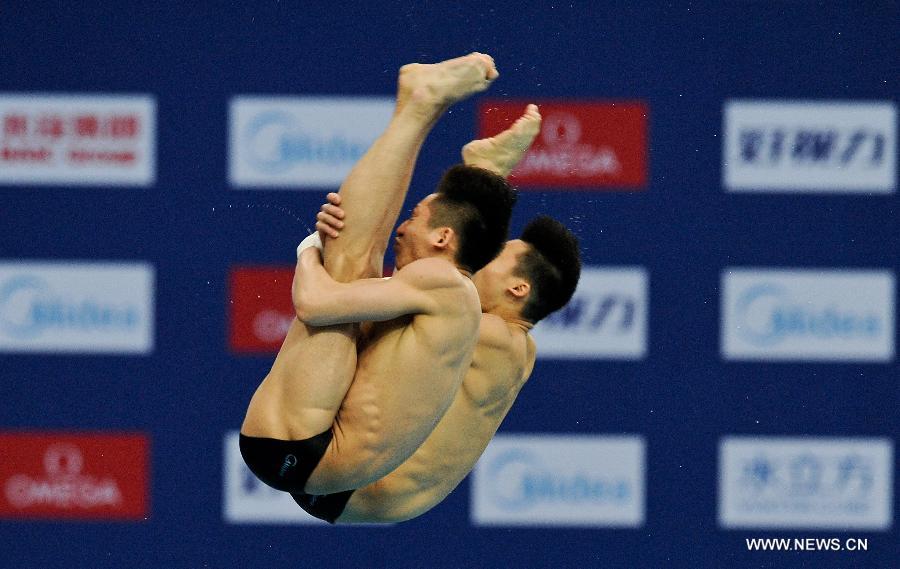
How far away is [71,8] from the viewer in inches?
227

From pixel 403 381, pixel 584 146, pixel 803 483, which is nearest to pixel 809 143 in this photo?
pixel 584 146

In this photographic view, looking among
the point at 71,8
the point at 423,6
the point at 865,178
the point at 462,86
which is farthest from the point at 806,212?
the point at 71,8

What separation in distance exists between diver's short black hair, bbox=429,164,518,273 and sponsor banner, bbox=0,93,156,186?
105 inches

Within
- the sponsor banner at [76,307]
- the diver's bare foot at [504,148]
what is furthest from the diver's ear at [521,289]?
the sponsor banner at [76,307]

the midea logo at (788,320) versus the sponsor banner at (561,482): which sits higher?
the midea logo at (788,320)

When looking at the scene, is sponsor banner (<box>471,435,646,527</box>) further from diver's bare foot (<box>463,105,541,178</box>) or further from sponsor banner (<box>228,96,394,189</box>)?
diver's bare foot (<box>463,105,541,178</box>)

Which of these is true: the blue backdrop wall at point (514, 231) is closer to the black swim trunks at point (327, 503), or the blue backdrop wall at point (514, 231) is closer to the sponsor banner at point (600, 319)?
the sponsor banner at point (600, 319)

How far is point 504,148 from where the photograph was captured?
380 centimetres

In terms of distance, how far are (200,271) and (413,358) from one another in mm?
2660

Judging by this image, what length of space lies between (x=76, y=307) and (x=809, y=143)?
3231mm

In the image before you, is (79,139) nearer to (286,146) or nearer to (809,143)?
(286,146)

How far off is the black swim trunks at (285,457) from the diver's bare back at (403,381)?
29 mm

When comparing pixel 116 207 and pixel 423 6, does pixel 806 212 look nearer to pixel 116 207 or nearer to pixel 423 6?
pixel 423 6

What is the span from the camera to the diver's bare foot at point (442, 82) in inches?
132
